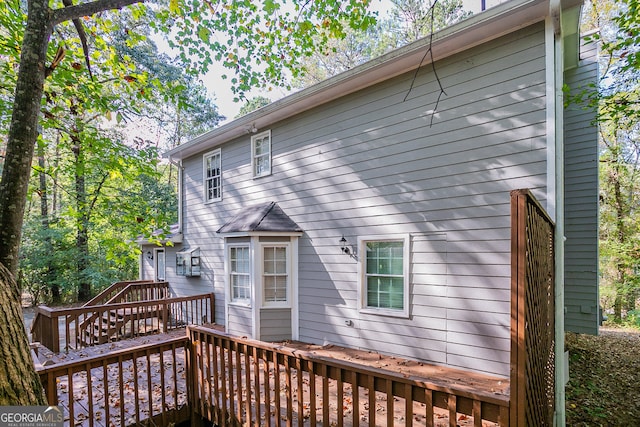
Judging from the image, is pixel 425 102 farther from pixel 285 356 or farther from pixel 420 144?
pixel 285 356

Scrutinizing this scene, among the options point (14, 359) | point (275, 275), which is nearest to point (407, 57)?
point (275, 275)

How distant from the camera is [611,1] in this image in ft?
31.8

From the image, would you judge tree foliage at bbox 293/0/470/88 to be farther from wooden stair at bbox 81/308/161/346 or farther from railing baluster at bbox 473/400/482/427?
railing baluster at bbox 473/400/482/427

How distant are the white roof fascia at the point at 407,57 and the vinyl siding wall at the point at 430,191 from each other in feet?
0.47

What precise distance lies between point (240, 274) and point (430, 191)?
4.41 meters

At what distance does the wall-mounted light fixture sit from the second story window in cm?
425

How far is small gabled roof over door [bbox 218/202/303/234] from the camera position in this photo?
6.46 m

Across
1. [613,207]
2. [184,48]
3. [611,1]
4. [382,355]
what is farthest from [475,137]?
[613,207]

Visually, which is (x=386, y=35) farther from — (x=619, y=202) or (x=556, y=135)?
(x=556, y=135)

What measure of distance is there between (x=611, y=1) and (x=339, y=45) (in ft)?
32.6

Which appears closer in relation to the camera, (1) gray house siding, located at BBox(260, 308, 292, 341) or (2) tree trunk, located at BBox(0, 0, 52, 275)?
(2) tree trunk, located at BBox(0, 0, 52, 275)

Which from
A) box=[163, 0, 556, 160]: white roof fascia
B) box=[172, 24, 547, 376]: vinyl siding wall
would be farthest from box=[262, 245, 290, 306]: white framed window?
box=[163, 0, 556, 160]: white roof fascia

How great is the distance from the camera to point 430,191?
192 inches

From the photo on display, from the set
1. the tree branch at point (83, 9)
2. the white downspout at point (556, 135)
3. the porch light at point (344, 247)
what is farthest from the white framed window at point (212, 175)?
the white downspout at point (556, 135)
